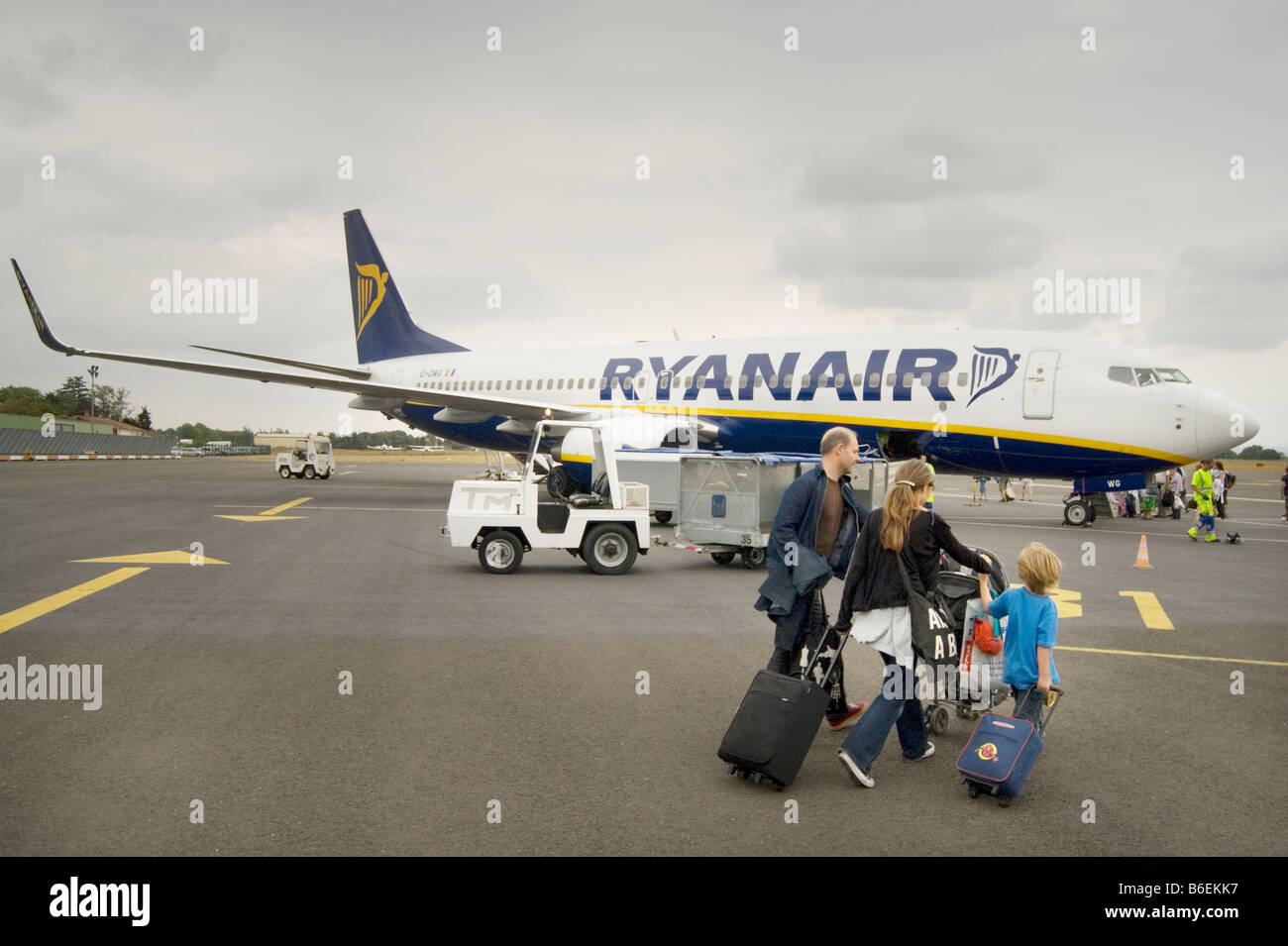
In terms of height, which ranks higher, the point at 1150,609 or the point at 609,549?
the point at 609,549

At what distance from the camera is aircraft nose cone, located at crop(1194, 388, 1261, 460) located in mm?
17953

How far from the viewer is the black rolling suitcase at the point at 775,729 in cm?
505

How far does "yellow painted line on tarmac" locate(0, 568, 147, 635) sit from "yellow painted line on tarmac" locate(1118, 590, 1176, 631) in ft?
37.2

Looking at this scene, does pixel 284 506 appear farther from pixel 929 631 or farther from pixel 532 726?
pixel 929 631

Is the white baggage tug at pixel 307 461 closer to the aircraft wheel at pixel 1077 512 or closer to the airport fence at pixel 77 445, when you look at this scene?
the aircraft wheel at pixel 1077 512

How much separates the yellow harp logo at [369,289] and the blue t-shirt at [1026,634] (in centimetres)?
3099

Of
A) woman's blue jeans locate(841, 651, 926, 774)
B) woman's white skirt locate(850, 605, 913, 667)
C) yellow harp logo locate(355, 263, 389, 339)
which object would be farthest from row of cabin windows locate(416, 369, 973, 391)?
woman's blue jeans locate(841, 651, 926, 774)

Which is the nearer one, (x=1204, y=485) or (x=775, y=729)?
(x=775, y=729)

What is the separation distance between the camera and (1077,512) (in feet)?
72.8

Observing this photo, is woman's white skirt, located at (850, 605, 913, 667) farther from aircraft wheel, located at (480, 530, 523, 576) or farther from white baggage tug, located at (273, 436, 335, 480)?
white baggage tug, located at (273, 436, 335, 480)

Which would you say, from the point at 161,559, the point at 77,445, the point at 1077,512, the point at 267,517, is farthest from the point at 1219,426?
the point at 77,445

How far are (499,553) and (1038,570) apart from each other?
895 centimetres

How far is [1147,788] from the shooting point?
5.09 meters
